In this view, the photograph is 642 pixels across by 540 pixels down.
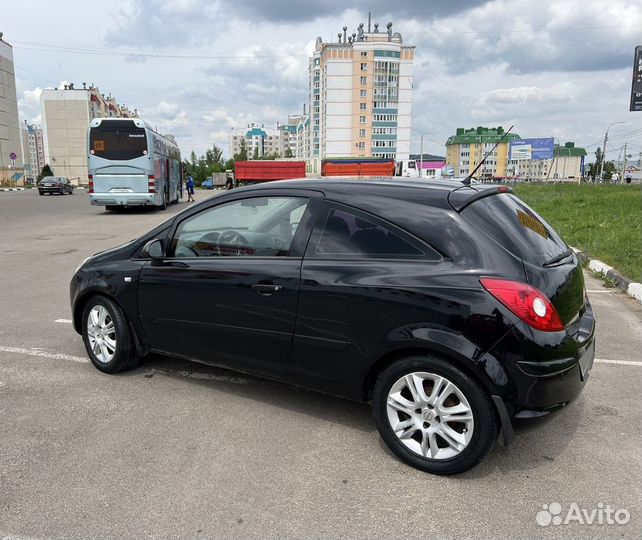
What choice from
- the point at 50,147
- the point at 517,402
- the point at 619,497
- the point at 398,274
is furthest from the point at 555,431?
the point at 50,147

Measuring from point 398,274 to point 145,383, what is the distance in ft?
7.83

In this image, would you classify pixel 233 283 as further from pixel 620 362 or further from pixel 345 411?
pixel 620 362

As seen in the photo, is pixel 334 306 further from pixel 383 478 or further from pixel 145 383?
pixel 145 383

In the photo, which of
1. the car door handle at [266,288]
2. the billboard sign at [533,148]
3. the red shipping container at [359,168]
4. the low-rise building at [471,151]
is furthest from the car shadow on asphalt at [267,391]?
the low-rise building at [471,151]

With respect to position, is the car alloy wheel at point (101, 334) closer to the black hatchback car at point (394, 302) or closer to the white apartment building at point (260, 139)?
the black hatchback car at point (394, 302)

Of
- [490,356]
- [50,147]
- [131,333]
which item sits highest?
[50,147]

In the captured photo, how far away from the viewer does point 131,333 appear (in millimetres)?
4180

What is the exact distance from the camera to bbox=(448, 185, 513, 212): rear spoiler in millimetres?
3004

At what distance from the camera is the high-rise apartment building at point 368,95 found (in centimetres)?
9644

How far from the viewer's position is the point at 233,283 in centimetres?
346

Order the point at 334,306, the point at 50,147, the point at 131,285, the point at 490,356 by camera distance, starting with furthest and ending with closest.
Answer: the point at 50,147 < the point at 131,285 < the point at 334,306 < the point at 490,356

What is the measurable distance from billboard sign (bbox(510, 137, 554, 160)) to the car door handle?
68.9 metres

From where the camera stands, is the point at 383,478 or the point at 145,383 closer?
the point at 383,478

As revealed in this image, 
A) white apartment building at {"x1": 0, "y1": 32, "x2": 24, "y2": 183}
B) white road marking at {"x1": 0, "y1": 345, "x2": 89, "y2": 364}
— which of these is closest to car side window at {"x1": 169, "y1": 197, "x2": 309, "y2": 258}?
white road marking at {"x1": 0, "y1": 345, "x2": 89, "y2": 364}
